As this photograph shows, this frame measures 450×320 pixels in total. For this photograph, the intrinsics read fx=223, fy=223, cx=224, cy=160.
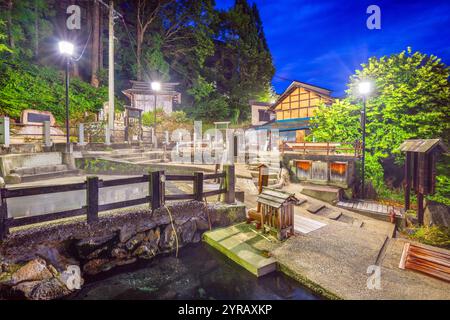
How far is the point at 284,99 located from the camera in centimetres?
2862

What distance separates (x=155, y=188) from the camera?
260 inches

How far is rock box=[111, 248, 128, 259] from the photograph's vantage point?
19.7ft

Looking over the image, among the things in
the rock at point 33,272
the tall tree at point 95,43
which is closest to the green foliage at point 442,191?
the rock at point 33,272

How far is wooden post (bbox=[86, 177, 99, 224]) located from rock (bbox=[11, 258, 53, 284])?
1.20 m

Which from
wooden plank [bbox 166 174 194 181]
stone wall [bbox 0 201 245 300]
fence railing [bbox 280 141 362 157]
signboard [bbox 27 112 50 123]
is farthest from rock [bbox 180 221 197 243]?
signboard [bbox 27 112 50 123]

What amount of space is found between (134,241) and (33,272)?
2180 mm

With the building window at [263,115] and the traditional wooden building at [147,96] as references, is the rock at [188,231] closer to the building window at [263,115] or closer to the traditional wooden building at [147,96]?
the traditional wooden building at [147,96]

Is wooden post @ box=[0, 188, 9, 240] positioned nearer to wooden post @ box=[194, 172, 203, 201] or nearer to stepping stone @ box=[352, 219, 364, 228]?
wooden post @ box=[194, 172, 203, 201]

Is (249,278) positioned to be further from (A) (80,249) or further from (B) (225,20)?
(B) (225,20)

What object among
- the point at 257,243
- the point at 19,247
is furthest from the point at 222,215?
the point at 19,247

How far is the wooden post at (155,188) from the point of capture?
6570mm

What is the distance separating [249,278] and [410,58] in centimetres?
1600

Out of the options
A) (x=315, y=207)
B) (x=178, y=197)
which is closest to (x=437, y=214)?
(x=315, y=207)

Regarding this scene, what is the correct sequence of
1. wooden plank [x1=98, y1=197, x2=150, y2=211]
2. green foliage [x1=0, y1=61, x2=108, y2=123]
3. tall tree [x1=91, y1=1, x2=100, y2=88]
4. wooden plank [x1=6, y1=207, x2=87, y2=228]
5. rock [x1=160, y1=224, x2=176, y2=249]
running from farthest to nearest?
tall tree [x1=91, y1=1, x2=100, y2=88]
green foliage [x1=0, y1=61, x2=108, y2=123]
rock [x1=160, y1=224, x2=176, y2=249]
wooden plank [x1=98, y1=197, x2=150, y2=211]
wooden plank [x1=6, y1=207, x2=87, y2=228]
